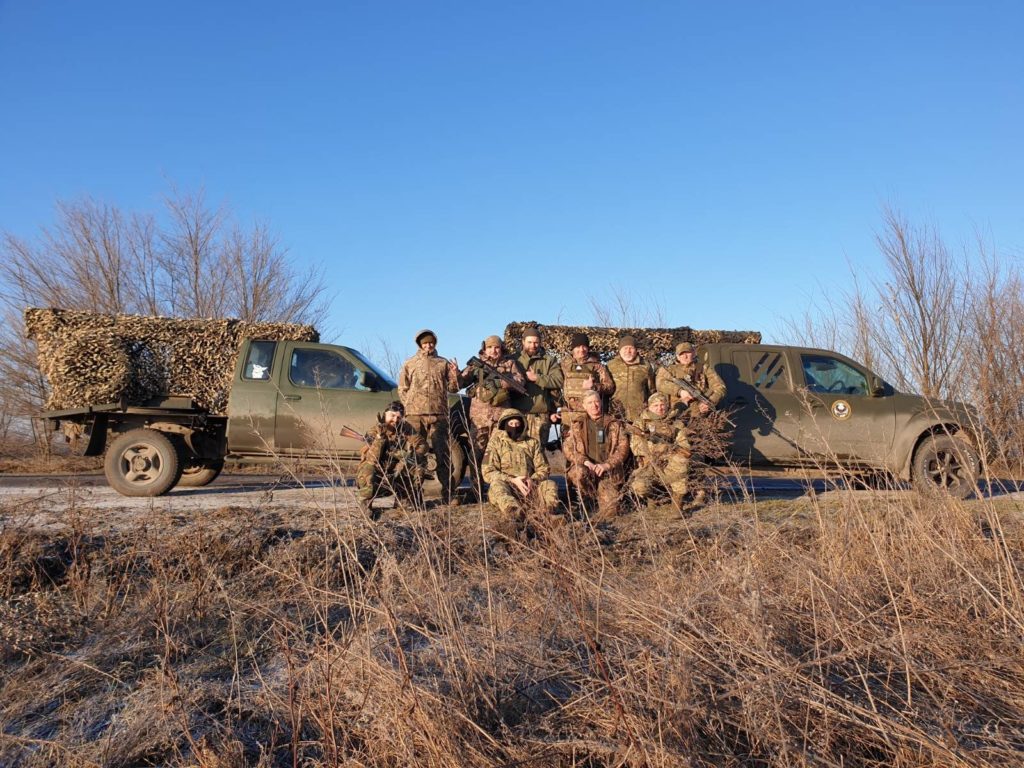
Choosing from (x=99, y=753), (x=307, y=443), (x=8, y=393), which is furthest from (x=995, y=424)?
(x=8, y=393)

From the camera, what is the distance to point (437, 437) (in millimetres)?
7176

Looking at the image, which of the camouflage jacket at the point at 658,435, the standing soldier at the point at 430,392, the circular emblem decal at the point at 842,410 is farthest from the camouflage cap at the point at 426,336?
the circular emblem decal at the point at 842,410

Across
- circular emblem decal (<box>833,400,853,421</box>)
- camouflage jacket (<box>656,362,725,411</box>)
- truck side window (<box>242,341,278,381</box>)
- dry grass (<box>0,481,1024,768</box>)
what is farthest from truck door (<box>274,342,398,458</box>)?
circular emblem decal (<box>833,400,853,421</box>)

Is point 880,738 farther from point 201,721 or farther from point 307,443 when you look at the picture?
point 307,443

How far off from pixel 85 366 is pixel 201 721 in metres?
6.55

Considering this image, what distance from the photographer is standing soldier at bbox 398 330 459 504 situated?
23.3 ft

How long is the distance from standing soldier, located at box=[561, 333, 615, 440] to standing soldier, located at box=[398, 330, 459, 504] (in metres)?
1.14

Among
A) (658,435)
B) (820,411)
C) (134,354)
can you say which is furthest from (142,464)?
(820,411)

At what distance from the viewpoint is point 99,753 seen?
2.62 meters

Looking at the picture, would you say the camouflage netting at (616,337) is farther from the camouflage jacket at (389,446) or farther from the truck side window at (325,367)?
the camouflage jacket at (389,446)

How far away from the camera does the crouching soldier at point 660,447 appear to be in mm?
6359

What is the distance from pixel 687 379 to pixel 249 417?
4.61m

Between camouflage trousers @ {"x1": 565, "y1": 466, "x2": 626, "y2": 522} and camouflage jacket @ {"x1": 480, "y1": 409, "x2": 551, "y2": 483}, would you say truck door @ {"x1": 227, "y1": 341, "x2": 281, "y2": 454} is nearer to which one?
camouflage jacket @ {"x1": 480, "y1": 409, "x2": 551, "y2": 483}

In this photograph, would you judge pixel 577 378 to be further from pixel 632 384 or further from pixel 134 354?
pixel 134 354
